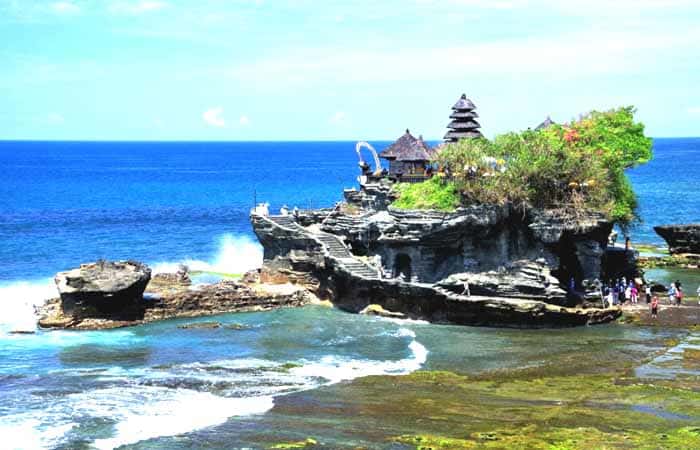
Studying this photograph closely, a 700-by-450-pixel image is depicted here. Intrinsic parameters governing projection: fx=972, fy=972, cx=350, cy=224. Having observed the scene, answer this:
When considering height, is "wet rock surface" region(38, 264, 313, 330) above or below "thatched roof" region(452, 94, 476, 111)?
below

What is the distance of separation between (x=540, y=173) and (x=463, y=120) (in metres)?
13.4

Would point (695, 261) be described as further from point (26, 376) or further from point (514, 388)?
point (26, 376)

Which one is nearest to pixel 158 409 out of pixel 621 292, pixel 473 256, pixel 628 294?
pixel 473 256

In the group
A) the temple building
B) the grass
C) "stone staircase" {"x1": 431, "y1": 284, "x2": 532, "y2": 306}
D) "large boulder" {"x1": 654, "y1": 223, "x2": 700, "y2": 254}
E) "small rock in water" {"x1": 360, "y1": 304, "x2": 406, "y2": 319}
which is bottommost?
"small rock in water" {"x1": 360, "y1": 304, "x2": 406, "y2": 319}

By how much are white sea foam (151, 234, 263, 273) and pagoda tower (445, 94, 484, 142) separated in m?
18.9

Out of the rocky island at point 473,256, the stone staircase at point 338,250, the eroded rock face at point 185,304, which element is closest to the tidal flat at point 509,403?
the rocky island at point 473,256

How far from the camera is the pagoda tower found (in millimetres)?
64625

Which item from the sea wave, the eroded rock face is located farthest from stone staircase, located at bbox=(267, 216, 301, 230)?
the sea wave

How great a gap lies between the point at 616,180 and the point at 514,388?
2103 centimetres

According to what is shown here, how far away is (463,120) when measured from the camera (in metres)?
65.0

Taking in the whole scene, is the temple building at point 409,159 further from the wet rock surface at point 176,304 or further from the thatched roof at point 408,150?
the wet rock surface at point 176,304

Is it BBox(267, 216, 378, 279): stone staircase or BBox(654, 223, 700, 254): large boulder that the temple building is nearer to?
BBox(267, 216, 378, 279): stone staircase

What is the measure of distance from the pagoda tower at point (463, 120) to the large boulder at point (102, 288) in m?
23.0

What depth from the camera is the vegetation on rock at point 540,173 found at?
173 feet
